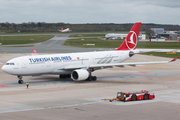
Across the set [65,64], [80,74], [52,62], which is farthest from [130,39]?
[52,62]

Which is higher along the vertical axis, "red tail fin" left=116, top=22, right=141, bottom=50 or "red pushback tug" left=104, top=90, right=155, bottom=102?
"red tail fin" left=116, top=22, right=141, bottom=50

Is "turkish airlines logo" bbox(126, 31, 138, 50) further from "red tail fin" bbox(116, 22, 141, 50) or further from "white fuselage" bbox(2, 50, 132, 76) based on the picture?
"white fuselage" bbox(2, 50, 132, 76)

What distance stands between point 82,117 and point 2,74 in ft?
104

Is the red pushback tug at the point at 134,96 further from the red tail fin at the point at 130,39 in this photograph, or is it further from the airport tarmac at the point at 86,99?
the red tail fin at the point at 130,39

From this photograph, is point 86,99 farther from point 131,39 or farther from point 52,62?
point 131,39

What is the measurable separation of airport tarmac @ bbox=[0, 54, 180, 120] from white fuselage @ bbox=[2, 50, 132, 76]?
196 cm

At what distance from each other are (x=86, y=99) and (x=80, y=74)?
11542 mm

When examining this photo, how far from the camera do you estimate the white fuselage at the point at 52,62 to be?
39938 mm

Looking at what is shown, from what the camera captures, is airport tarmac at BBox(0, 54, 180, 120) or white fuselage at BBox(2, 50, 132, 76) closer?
airport tarmac at BBox(0, 54, 180, 120)

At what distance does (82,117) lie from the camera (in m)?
22.9

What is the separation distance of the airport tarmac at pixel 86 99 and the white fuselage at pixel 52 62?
1.96m

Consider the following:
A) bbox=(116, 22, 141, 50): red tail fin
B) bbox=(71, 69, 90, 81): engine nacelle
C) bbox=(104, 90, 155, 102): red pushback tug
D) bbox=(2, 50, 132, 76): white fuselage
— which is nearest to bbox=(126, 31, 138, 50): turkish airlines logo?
bbox=(116, 22, 141, 50): red tail fin

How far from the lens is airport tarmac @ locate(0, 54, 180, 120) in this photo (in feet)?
77.7

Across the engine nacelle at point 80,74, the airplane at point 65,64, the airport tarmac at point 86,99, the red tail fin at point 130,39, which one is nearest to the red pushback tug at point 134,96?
the airport tarmac at point 86,99
